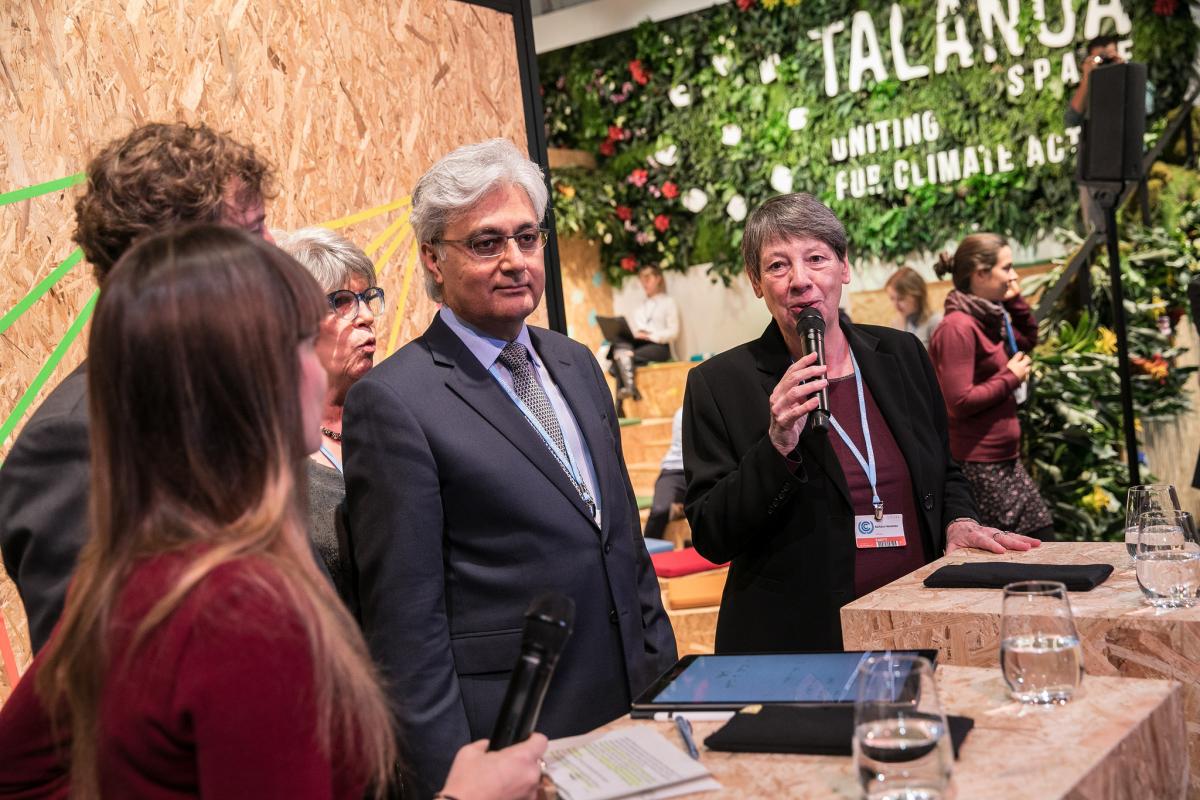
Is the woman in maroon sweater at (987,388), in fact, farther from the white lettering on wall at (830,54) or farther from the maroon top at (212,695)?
the white lettering on wall at (830,54)

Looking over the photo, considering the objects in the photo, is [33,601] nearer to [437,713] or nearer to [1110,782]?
[437,713]

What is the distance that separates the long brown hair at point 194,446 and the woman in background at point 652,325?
10.2m

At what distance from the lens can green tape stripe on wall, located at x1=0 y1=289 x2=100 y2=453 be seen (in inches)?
102

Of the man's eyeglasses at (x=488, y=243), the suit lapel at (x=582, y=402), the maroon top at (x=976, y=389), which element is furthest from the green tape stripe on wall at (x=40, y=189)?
the maroon top at (x=976, y=389)

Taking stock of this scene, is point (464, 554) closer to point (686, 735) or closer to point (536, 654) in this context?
point (686, 735)

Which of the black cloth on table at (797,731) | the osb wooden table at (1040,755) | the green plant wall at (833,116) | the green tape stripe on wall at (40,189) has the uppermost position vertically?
the green plant wall at (833,116)

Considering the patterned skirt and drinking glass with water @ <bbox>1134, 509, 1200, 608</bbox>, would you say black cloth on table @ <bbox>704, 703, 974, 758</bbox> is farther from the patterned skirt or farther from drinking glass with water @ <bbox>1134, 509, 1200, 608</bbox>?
the patterned skirt

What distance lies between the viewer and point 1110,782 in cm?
136

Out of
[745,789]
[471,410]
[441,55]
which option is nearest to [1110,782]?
[745,789]

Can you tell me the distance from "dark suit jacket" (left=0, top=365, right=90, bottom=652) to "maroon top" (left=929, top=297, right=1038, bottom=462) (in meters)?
4.44

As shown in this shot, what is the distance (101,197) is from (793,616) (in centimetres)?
162

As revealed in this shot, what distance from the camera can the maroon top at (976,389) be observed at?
5332 mm

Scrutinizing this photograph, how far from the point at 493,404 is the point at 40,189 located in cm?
127

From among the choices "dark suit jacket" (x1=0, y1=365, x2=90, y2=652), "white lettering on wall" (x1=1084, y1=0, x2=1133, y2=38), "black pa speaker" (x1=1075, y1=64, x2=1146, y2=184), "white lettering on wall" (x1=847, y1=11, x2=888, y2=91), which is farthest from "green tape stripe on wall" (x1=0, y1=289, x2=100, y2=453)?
"white lettering on wall" (x1=847, y1=11, x2=888, y2=91)
